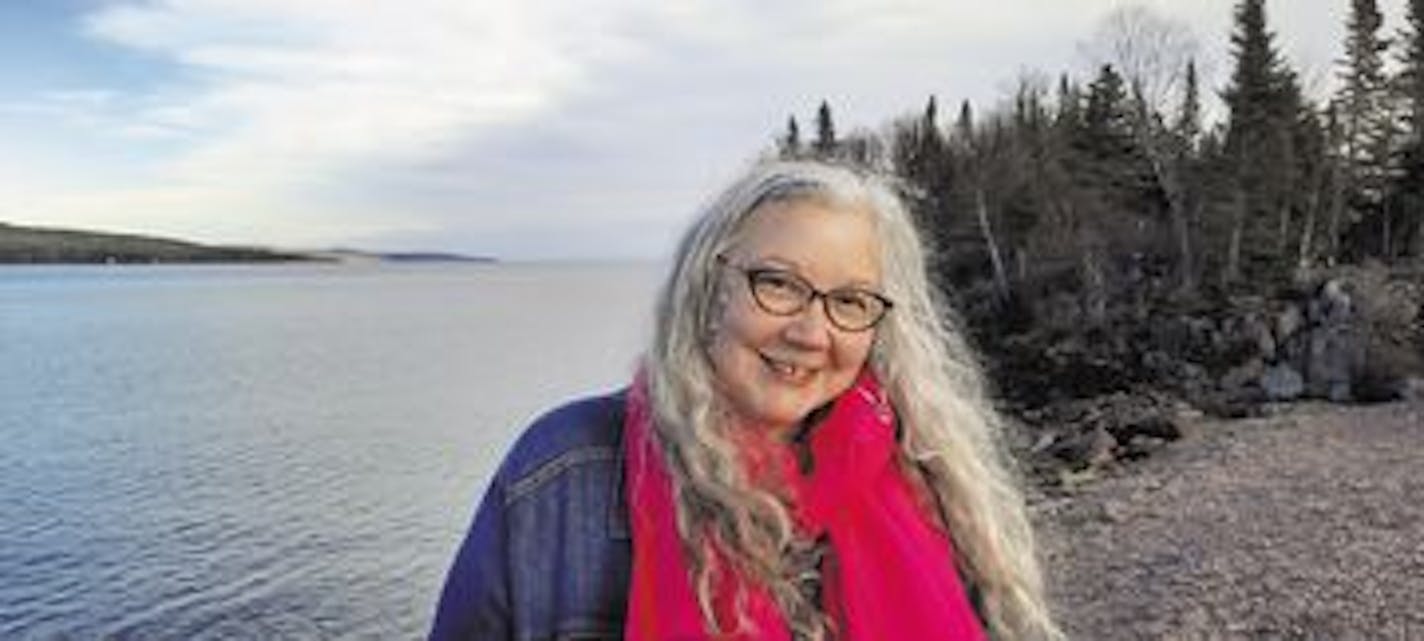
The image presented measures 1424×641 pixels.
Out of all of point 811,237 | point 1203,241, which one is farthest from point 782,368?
point 1203,241

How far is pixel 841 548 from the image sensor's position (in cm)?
237

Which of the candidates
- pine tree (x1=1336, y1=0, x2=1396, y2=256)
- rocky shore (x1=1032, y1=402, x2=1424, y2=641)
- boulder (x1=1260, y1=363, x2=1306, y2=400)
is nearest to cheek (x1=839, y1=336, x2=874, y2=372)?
rocky shore (x1=1032, y1=402, x2=1424, y2=641)

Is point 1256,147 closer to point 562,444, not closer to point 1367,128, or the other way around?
point 1367,128

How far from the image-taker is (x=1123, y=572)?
15.4 meters

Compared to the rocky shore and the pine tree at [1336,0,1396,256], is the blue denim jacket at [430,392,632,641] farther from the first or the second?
the pine tree at [1336,0,1396,256]

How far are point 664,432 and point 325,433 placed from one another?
38.1 metres

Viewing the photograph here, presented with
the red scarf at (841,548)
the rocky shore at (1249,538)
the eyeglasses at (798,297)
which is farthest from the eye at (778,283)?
the rocky shore at (1249,538)

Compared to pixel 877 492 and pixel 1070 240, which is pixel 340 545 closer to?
pixel 877 492

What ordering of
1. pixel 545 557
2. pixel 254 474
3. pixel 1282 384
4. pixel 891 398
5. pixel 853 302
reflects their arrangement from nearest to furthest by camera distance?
pixel 545 557 < pixel 853 302 < pixel 891 398 < pixel 254 474 < pixel 1282 384

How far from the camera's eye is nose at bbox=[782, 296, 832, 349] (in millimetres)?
2404

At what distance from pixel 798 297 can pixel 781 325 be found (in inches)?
2.2

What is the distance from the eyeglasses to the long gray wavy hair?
0.06 m

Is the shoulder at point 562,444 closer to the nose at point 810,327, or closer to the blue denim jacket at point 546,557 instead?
the blue denim jacket at point 546,557

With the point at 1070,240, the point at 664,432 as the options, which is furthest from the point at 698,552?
the point at 1070,240
